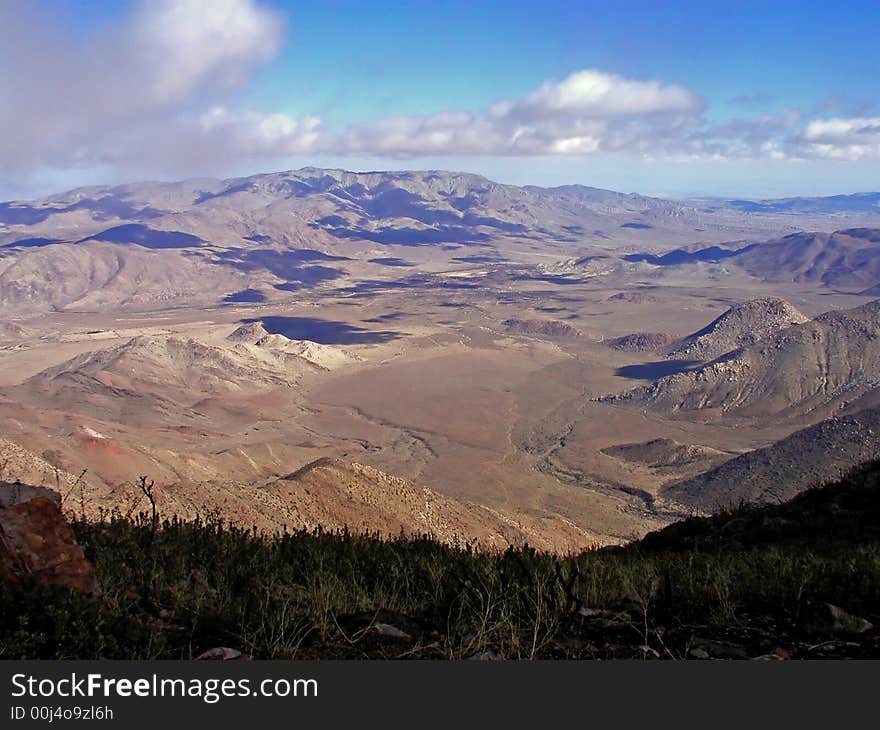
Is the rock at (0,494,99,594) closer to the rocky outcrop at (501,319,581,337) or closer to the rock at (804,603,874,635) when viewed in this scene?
the rock at (804,603,874,635)

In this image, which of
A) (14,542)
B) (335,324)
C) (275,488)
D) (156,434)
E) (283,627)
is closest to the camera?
(283,627)

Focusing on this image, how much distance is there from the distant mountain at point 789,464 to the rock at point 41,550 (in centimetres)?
4433

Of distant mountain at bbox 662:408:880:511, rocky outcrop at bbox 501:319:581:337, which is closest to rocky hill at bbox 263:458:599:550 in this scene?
distant mountain at bbox 662:408:880:511

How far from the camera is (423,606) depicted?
522 cm

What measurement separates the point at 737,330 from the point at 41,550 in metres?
119

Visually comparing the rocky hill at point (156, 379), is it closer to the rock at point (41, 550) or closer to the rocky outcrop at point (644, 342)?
the rocky outcrop at point (644, 342)

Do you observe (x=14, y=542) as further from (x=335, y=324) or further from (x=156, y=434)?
(x=335, y=324)

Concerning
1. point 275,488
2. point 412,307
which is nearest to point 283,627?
point 275,488

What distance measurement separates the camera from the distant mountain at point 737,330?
110m

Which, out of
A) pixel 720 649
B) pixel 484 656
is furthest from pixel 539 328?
pixel 484 656

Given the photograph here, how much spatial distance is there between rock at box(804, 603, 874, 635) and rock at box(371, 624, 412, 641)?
2.55 metres

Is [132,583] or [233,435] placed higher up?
[132,583]

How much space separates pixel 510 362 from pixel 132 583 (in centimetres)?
10984

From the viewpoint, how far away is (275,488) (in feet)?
88.5
